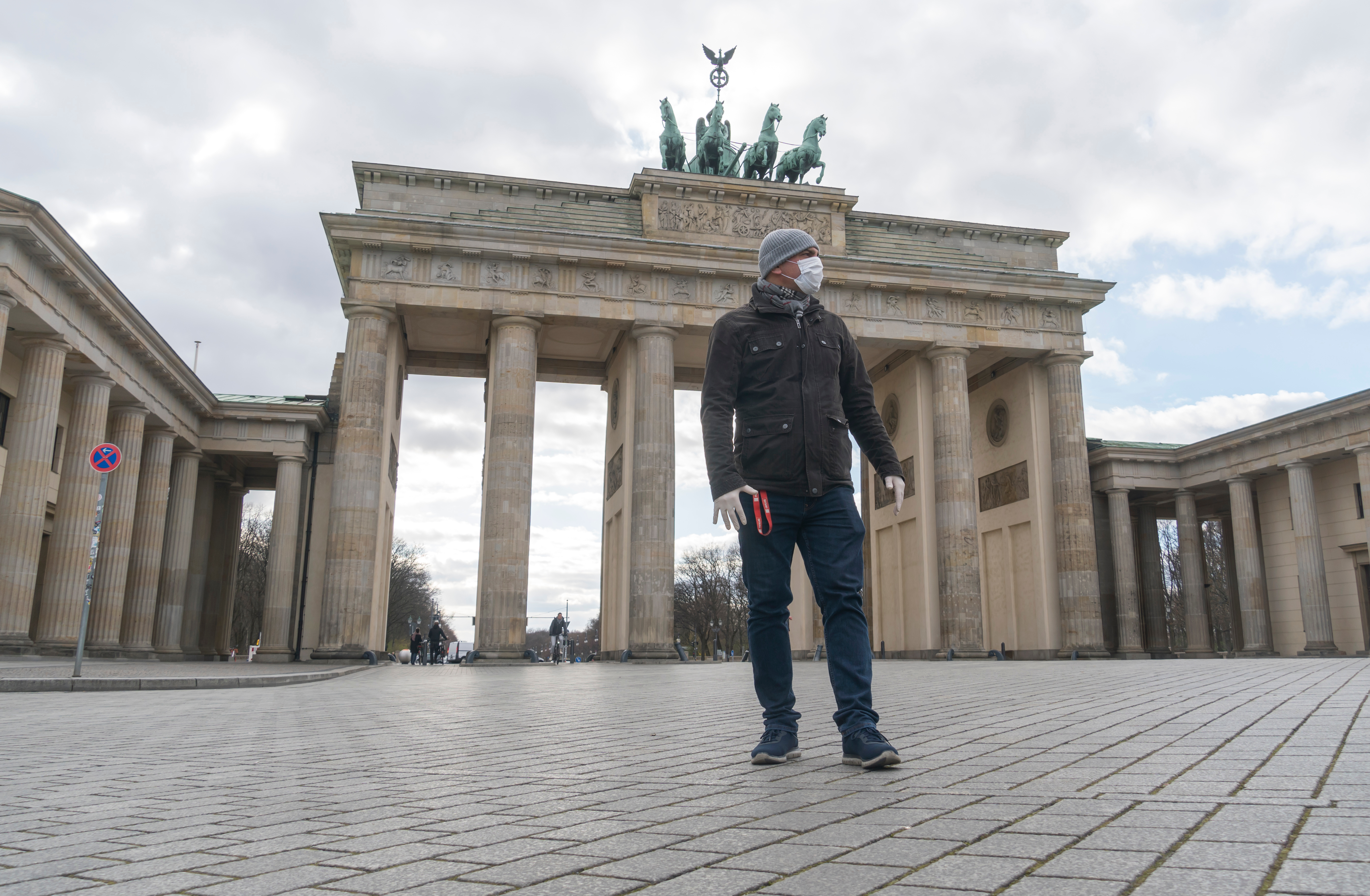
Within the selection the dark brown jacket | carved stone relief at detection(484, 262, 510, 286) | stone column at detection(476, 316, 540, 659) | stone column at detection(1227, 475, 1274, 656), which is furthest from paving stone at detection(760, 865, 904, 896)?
stone column at detection(1227, 475, 1274, 656)

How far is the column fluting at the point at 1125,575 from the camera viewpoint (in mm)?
33312

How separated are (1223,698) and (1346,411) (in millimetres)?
A: 27456

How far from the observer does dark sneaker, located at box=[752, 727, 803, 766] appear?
14.5ft

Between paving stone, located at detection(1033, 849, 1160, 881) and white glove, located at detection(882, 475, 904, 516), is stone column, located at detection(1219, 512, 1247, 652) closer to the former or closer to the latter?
white glove, located at detection(882, 475, 904, 516)

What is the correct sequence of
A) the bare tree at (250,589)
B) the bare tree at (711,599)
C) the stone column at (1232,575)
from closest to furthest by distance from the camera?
the stone column at (1232,575) < the bare tree at (250,589) < the bare tree at (711,599)

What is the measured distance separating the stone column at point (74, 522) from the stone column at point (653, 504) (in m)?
13.9

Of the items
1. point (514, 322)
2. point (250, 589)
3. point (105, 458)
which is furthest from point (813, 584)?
point (250, 589)

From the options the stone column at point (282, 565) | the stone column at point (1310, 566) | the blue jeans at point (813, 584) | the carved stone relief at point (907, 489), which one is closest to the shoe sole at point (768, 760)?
the blue jeans at point (813, 584)

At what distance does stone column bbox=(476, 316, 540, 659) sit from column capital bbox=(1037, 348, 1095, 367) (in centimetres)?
1491

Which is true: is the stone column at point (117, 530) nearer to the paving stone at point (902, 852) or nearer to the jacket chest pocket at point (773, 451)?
the jacket chest pocket at point (773, 451)

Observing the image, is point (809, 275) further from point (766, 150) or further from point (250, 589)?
point (250, 589)

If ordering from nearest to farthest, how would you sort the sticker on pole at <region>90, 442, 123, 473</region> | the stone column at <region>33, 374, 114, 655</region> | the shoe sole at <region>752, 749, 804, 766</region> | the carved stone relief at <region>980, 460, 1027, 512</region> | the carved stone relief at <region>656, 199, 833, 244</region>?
the shoe sole at <region>752, 749, 804, 766</region> < the sticker on pole at <region>90, 442, 123, 473</region> < the stone column at <region>33, 374, 114, 655</region> < the carved stone relief at <region>656, 199, 833, 244</region> < the carved stone relief at <region>980, 460, 1027, 512</region>

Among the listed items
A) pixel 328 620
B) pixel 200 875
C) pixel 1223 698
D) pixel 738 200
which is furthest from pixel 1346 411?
pixel 200 875

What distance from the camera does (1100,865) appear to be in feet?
7.70
